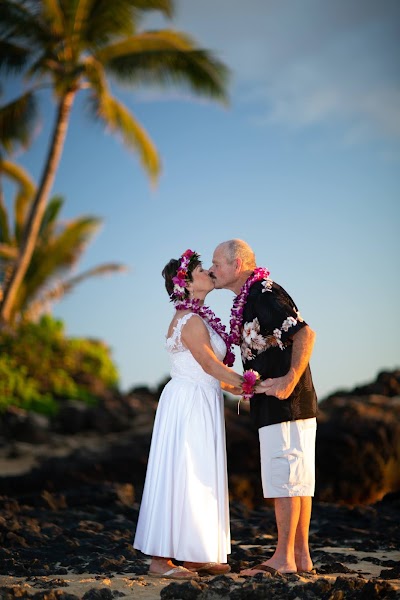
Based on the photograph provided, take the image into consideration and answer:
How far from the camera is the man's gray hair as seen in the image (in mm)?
4930

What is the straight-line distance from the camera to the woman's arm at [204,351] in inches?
187

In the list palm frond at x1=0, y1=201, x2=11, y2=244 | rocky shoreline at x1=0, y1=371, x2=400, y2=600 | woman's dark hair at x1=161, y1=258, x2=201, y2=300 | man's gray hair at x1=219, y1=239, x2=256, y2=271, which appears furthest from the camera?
palm frond at x1=0, y1=201, x2=11, y2=244

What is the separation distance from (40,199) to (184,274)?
1420cm

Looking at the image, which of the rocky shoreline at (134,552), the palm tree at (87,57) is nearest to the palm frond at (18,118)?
the palm tree at (87,57)

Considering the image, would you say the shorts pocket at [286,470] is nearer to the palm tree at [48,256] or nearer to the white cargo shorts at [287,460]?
the white cargo shorts at [287,460]

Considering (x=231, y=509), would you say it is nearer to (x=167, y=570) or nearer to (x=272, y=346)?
(x=167, y=570)

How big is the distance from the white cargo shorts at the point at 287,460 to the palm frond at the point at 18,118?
A: 641 inches

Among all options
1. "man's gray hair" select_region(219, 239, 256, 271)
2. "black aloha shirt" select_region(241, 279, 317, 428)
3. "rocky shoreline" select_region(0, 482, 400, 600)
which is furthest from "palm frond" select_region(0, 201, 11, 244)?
"black aloha shirt" select_region(241, 279, 317, 428)

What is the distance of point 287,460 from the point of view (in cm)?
468

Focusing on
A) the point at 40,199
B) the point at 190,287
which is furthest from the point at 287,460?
the point at 40,199

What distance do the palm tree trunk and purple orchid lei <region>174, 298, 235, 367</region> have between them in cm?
1383

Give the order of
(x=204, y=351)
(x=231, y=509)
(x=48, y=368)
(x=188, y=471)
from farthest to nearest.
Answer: (x=48, y=368)
(x=231, y=509)
(x=188, y=471)
(x=204, y=351)

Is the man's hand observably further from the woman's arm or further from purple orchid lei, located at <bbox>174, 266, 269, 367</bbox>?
purple orchid lei, located at <bbox>174, 266, 269, 367</bbox>

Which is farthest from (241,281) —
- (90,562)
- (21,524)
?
(21,524)
